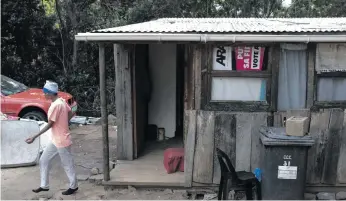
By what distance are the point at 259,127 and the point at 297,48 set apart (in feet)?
3.87

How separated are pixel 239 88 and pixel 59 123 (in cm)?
252

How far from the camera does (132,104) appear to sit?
738 cm

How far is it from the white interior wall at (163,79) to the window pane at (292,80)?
3124 mm

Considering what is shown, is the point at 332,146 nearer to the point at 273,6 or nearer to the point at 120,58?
the point at 120,58

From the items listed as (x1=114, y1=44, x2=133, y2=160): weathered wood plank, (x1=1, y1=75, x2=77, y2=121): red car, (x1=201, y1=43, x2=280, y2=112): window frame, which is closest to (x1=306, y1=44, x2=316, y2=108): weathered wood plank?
(x1=201, y1=43, x2=280, y2=112): window frame

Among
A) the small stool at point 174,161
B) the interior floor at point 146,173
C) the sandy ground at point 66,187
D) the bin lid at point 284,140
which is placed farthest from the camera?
the small stool at point 174,161

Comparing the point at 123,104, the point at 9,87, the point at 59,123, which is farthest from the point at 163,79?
the point at 9,87

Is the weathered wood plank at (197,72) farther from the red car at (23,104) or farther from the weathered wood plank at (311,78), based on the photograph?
the red car at (23,104)

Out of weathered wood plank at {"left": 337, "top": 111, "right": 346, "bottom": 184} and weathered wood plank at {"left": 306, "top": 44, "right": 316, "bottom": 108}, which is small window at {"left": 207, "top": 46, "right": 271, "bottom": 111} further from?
weathered wood plank at {"left": 337, "top": 111, "right": 346, "bottom": 184}

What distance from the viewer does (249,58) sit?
585 centimetres

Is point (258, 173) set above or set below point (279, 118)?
below

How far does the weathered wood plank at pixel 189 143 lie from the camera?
596 centimetres

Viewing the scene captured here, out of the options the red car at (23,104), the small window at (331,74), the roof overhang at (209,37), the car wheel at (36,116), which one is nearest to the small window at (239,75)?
the roof overhang at (209,37)

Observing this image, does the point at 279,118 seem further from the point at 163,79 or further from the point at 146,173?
the point at 163,79
